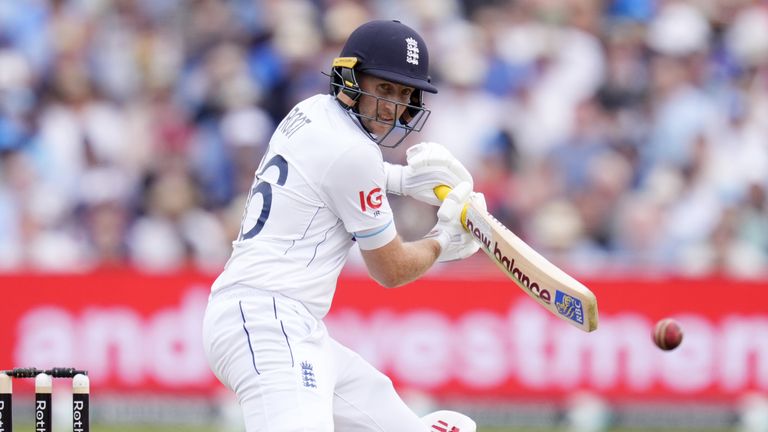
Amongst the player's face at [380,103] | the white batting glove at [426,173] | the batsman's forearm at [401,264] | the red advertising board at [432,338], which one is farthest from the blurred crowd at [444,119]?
the player's face at [380,103]

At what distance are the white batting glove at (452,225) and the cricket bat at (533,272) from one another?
29mm

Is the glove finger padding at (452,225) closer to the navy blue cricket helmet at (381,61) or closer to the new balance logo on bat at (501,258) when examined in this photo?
the new balance logo on bat at (501,258)

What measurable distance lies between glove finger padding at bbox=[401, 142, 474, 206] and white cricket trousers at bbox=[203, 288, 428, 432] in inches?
30.2

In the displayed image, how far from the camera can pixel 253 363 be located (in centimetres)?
508

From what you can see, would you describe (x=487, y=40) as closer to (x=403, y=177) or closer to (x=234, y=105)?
(x=234, y=105)

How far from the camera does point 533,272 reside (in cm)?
552

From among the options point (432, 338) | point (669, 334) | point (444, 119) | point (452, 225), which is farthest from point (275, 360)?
point (444, 119)

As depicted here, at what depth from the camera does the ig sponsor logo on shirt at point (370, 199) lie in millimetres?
5203

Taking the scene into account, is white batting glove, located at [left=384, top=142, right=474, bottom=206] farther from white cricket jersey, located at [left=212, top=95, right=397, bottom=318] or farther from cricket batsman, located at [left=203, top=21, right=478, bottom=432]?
white cricket jersey, located at [left=212, top=95, right=397, bottom=318]

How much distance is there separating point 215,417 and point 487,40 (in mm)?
4098

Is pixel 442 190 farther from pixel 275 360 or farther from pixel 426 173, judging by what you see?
pixel 275 360

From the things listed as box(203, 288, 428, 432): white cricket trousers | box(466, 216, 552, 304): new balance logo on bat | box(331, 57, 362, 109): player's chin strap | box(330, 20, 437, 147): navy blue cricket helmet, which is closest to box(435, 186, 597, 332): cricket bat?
box(466, 216, 552, 304): new balance logo on bat

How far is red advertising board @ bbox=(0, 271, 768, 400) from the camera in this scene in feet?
31.3

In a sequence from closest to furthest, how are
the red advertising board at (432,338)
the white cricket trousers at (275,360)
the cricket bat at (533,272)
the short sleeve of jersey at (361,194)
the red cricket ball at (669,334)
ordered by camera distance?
1. the white cricket trousers at (275,360)
2. the short sleeve of jersey at (361,194)
3. the cricket bat at (533,272)
4. the red cricket ball at (669,334)
5. the red advertising board at (432,338)
